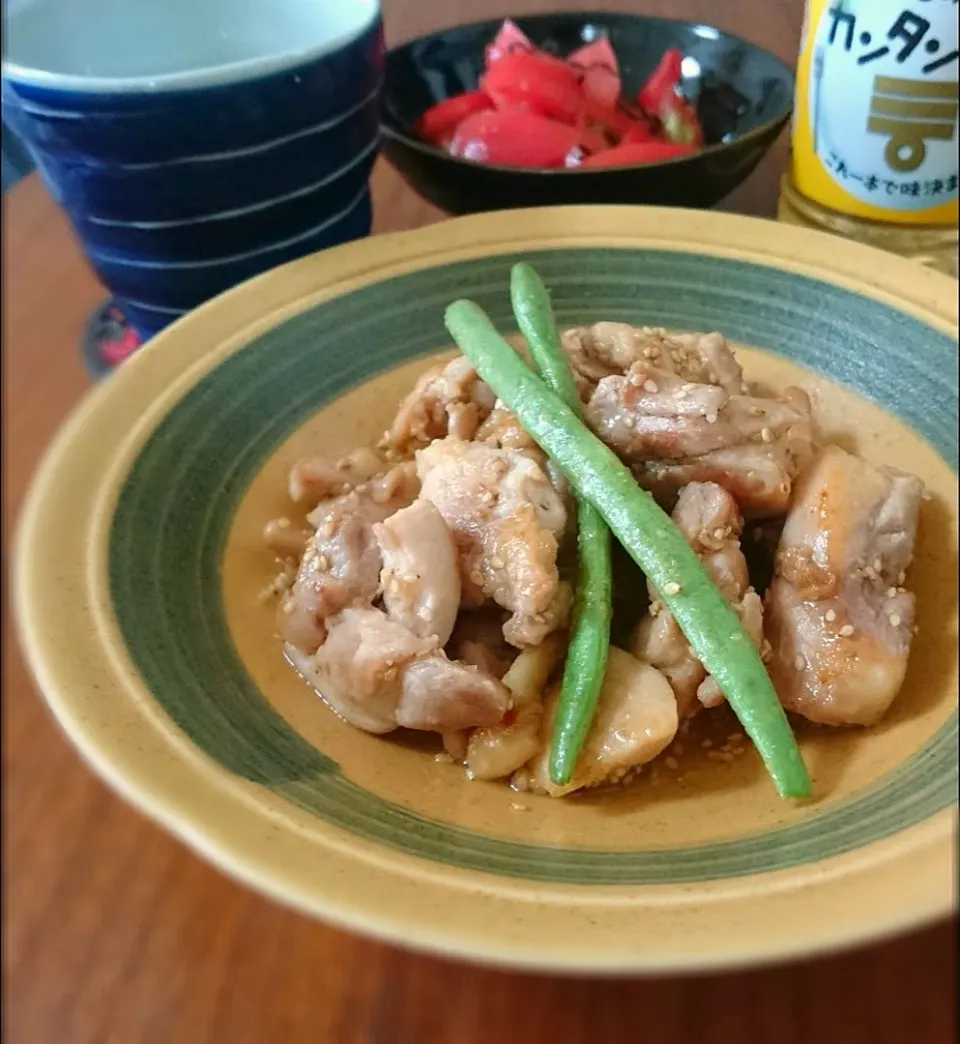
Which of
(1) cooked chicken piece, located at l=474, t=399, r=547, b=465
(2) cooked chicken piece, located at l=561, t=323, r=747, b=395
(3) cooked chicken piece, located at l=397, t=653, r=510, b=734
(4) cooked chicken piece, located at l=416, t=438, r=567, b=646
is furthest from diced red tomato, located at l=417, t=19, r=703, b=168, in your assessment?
(3) cooked chicken piece, located at l=397, t=653, r=510, b=734

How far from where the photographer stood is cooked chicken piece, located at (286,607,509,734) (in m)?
0.86

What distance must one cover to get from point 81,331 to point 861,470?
96 centimetres

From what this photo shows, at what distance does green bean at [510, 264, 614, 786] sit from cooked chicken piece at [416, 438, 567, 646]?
3cm

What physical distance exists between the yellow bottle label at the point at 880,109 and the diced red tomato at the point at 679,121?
0.27 metres

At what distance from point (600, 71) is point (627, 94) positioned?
0.24 ft

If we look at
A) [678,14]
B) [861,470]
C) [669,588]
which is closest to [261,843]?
[669,588]

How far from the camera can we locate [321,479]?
1.08 m

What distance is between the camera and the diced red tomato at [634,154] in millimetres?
1389

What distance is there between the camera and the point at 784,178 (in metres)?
1.42

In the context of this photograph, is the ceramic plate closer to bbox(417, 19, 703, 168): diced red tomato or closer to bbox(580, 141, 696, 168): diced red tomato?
bbox(580, 141, 696, 168): diced red tomato

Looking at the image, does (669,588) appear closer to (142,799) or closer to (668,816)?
(668,816)

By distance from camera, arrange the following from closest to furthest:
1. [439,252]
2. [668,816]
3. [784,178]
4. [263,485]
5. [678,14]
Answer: [668,816] < [263,485] < [439,252] < [784,178] < [678,14]

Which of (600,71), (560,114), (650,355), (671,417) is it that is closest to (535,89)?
(560,114)

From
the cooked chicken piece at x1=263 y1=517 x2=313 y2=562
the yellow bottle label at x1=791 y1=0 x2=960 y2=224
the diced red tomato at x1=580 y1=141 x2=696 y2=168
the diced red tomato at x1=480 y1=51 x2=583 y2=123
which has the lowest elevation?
the cooked chicken piece at x1=263 y1=517 x2=313 y2=562
